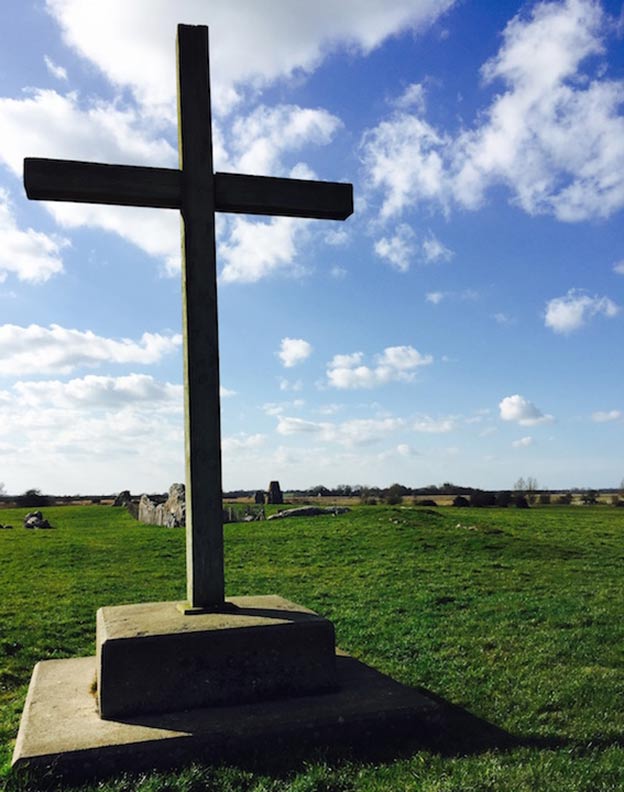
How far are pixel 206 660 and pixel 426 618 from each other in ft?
15.7

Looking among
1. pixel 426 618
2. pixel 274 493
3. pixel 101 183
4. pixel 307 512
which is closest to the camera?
pixel 101 183

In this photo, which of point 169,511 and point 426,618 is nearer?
point 426,618

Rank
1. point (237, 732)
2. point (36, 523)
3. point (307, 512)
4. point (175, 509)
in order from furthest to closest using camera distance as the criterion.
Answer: point (36, 523)
point (307, 512)
point (175, 509)
point (237, 732)

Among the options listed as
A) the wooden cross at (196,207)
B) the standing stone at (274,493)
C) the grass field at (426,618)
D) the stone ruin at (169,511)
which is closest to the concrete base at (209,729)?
the grass field at (426,618)

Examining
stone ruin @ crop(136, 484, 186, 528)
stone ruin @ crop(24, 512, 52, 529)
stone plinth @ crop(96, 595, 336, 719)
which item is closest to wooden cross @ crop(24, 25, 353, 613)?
stone plinth @ crop(96, 595, 336, 719)

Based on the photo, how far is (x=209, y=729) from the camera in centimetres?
424

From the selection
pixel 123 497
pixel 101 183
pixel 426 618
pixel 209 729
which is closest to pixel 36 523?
pixel 123 497

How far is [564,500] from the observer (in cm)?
4553

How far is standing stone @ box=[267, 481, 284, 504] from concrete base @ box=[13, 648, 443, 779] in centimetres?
3179

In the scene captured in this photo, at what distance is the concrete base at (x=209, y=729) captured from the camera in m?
3.99

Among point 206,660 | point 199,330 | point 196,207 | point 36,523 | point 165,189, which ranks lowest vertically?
point 206,660

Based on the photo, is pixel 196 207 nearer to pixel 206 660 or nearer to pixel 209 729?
pixel 206 660

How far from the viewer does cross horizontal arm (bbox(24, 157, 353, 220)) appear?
210 inches

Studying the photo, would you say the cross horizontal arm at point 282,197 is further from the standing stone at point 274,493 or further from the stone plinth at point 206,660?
the standing stone at point 274,493
